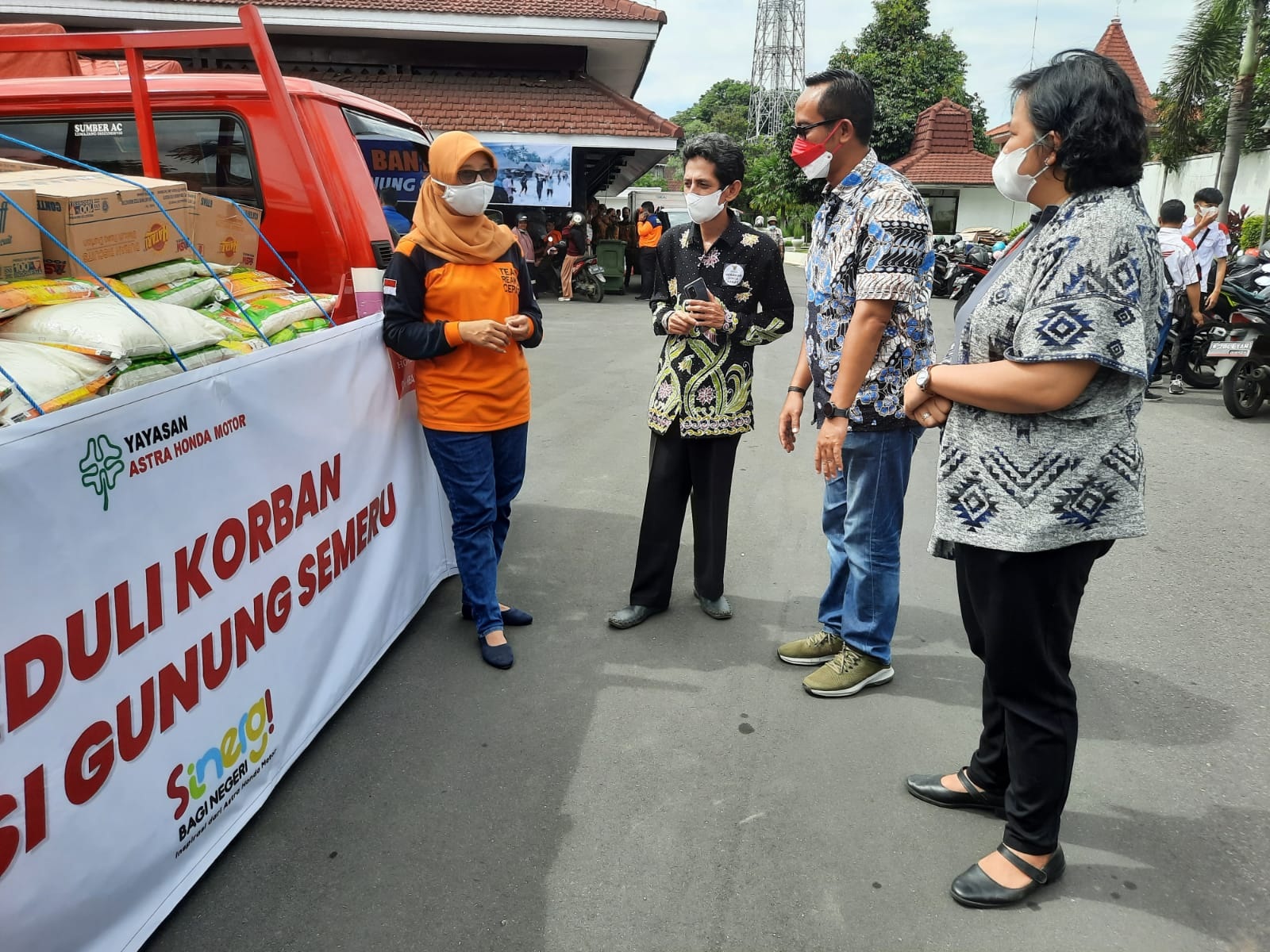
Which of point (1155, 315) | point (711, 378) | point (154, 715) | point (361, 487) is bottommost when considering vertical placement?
point (154, 715)

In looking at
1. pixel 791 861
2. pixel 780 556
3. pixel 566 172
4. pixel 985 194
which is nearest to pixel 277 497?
pixel 791 861

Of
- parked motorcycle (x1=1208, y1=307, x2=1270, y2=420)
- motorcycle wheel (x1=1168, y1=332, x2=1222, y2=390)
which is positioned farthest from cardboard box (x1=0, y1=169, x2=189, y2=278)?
motorcycle wheel (x1=1168, y1=332, x2=1222, y2=390)

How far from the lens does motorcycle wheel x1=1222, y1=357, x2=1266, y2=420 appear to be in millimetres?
7391

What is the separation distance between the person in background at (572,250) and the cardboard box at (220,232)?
13056 mm

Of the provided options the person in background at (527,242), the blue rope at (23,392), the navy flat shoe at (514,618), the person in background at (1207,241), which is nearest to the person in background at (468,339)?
the navy flat shoe at (514,618)

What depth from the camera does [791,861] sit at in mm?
2309

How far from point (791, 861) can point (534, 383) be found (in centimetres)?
659

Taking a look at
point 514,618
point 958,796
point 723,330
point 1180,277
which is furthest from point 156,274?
point 1180,277

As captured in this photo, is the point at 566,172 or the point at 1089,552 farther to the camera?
the point at 566,172

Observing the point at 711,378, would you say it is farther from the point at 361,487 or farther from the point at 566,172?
the point at 566,172

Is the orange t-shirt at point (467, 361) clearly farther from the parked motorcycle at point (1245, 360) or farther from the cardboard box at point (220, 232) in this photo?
the parked motorcycle at point (1245, 360)

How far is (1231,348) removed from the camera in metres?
7.42

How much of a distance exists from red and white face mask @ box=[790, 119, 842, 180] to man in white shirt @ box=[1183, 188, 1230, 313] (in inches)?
269

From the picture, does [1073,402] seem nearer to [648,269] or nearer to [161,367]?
[161,367]
